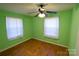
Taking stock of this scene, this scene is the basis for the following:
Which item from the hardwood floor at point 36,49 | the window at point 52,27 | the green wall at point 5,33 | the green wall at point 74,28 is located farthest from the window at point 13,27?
the green wall at point 74,28

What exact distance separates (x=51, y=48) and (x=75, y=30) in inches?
13.4

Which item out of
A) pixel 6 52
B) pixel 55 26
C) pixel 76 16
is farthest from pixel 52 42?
pixel 6 52

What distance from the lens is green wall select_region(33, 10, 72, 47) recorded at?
0.66 metres

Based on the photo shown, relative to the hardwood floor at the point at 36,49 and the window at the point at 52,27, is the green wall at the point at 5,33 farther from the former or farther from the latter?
the window at the point at 52,27

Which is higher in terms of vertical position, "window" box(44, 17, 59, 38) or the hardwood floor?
"window" box(44, 17, 59, 38)

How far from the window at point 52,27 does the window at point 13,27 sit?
0.29m

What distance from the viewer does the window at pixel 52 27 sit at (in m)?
0.70

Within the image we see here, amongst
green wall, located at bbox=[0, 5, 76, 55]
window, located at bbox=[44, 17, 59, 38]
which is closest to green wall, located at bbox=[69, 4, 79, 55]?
green wall, located at bbox=[0, 5, 76, 55]

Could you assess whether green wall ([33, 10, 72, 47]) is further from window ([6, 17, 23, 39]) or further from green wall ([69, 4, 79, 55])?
window ([6, 17, 23, 39])

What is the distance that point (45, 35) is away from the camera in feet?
2.56

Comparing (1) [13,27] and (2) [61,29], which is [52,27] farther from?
(1) [13,27]

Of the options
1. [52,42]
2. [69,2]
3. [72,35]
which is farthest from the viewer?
[52,42]

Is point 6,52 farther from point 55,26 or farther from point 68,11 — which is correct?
point 68,11

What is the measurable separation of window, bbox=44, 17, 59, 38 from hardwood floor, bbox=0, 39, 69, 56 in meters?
0.13
